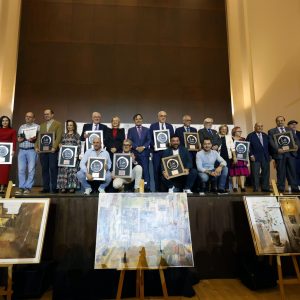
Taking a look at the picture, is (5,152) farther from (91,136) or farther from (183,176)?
(183,176)

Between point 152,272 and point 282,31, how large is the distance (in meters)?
7.89

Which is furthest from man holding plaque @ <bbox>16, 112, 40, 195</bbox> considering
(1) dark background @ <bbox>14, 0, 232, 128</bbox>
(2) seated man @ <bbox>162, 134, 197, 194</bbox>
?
(1) dark background @ <bbox>14, 0, 232, 128</bbox>

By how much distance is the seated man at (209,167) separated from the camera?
4.89m

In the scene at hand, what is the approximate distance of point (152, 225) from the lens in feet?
9.71

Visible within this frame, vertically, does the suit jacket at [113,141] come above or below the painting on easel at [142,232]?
above

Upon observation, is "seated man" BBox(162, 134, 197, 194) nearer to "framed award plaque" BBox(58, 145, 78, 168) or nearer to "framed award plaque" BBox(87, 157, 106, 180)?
"framed award plaque" BBox(87, 157, 106, 180)

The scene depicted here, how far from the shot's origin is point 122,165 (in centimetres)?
472

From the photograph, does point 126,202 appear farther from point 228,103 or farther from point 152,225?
point 228,103

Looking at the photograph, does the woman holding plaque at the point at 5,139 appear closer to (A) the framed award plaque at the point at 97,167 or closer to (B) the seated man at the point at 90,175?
(B) the seated man at the point at 90,175

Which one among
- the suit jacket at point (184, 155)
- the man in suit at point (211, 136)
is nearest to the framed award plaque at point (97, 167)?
the suit jacket at point (184, 155)

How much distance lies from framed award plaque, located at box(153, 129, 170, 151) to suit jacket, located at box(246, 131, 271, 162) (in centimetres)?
172

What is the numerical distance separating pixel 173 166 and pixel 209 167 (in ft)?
2.49

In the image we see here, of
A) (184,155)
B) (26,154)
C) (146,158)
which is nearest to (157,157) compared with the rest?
(146,158)

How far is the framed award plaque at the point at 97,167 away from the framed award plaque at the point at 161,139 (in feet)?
3.83
